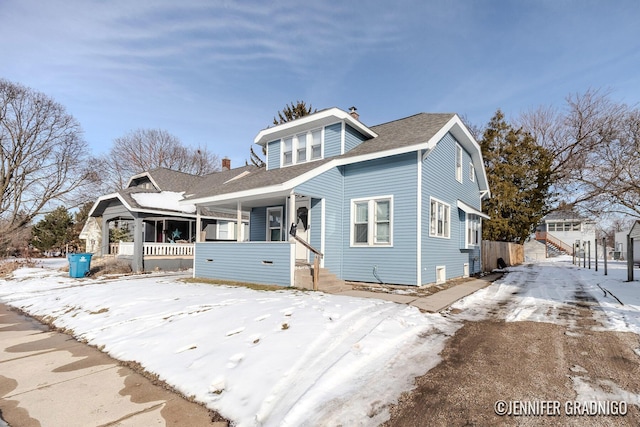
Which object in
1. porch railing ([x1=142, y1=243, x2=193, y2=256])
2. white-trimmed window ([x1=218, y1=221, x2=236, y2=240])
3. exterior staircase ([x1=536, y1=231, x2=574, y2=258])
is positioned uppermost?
white-trimmed window ([x1=218, y1=221, x2=236, y2=240])

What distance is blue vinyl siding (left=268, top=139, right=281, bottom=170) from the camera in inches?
545

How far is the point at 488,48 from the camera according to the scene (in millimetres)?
14484

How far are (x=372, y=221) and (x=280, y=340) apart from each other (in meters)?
6.94

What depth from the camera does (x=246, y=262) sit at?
10703 mm

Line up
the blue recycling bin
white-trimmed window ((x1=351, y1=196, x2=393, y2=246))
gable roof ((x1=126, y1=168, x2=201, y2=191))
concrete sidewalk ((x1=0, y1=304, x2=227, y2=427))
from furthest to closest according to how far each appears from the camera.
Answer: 1. gable roof ((x1=126, y1=168, x2=201, y2=191))
2. the blue recycling bin
3. white-trimmed window ((x1=351, y1=196, x2=393, y2=246))
4. concrete sidewalk ((x1=0, y1=304, x2=227, y2=427))

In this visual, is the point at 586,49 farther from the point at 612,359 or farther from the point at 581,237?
the point at 581,237

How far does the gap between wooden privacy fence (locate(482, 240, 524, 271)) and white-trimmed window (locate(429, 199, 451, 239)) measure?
7082 millimetres

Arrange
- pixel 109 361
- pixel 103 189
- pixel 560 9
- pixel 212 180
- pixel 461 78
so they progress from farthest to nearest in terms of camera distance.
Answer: pixel 103 189, pixel 212 180, pixel 461 78, pixel 560 9, pixel 109 361

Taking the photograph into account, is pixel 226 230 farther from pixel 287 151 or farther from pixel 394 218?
pixel 394 218

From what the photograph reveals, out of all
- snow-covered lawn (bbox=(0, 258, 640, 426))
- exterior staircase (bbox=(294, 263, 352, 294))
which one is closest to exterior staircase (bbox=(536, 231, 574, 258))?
snow-covered lawn (bbox=(0, 258, 640, 426))

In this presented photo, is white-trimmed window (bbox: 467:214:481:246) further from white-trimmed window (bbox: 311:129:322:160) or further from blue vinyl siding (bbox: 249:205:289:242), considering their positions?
→ blue vinyl siding (bbox: 249:205:289:242)

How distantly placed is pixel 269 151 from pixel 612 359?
41.3 ft

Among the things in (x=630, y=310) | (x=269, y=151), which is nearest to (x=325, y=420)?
(x=630, y=310)

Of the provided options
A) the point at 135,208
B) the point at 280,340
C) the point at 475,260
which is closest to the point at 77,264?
the point at 135,208
